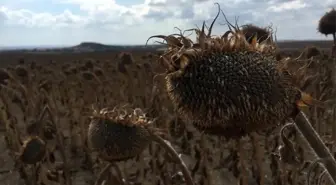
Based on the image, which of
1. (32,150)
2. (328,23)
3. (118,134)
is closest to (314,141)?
(118,134)

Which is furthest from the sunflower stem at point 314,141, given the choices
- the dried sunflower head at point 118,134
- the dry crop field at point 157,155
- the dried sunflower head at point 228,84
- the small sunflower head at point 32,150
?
the small sunflower head at point 32,150

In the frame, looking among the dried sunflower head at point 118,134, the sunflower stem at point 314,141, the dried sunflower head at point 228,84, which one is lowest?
the dried sunflower head at point 118,134

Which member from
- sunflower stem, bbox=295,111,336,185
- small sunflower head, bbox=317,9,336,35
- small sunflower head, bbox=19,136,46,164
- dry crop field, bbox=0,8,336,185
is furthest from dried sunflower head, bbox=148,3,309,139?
small sunflower head, bbox=317,9,336,35

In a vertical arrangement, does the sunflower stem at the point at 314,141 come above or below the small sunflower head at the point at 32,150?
above

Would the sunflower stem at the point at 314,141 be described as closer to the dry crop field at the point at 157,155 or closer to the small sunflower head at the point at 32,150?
the dry crop field at the point at 157,155

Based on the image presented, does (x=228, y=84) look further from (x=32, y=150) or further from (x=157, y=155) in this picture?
(x=157, y=155)

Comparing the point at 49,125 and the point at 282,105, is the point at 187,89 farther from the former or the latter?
the point at 49,125
